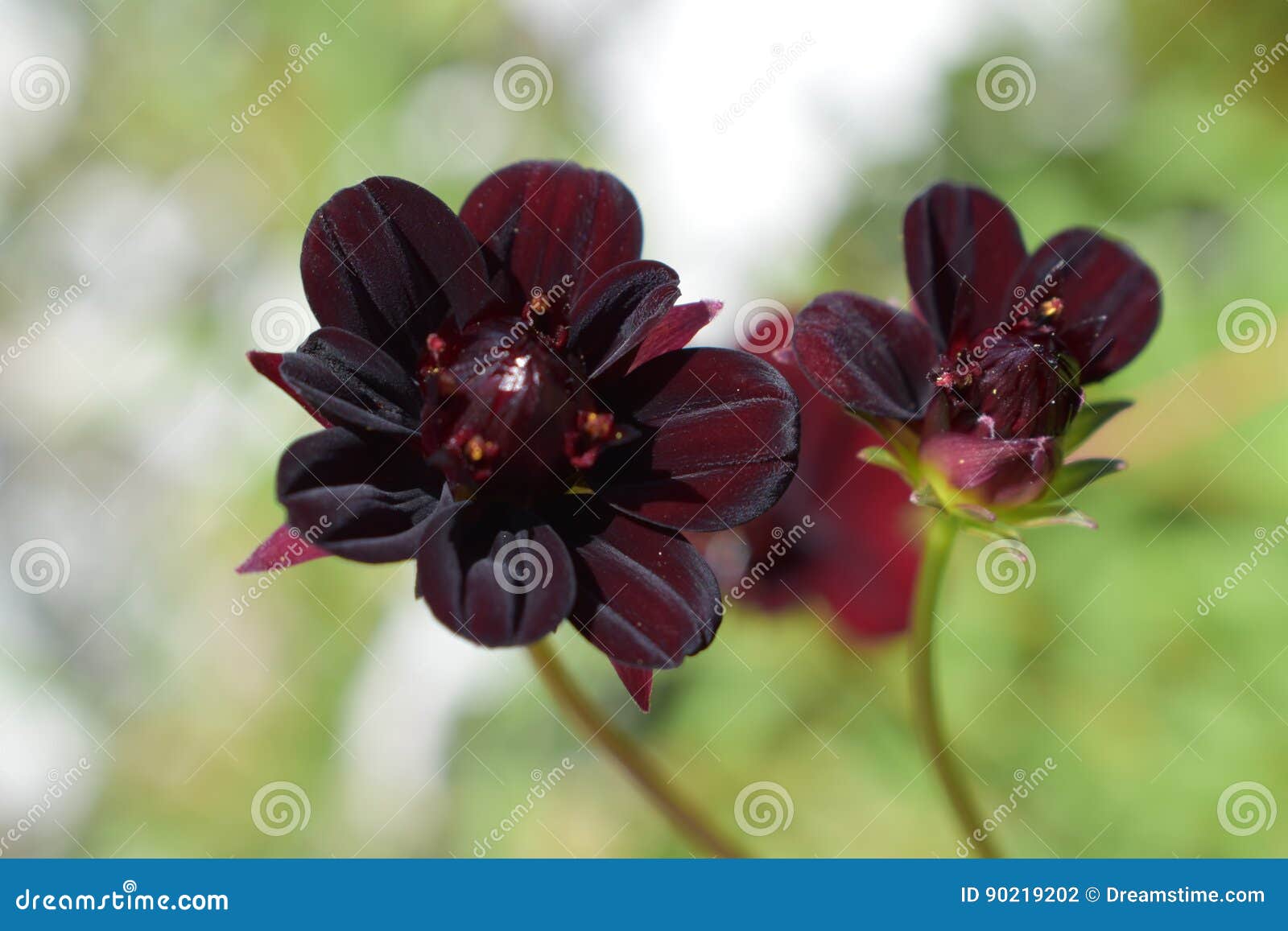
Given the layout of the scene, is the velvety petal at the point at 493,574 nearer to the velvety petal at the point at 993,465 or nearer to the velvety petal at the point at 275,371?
the velvety petal at the point at 275,371

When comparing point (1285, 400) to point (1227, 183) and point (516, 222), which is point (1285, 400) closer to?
point (1227, 183)

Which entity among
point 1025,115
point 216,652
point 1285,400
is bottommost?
point 216,652

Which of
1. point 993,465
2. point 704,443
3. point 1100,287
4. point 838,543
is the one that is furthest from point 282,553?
point 838,543

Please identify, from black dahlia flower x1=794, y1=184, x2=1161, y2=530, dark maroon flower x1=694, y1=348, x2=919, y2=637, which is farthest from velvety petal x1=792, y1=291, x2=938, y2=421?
dark maroon flower x1=694, y1=348, x2=919, y2=637

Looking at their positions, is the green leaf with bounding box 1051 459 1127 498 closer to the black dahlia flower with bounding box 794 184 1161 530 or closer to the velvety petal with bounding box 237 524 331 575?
the black dahlia flower with bounding box 794 184 1161 530

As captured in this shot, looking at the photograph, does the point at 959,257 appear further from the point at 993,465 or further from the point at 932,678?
the point at 932,678

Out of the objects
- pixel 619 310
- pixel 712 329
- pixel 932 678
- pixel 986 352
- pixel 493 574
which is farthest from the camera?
pixel 712 329

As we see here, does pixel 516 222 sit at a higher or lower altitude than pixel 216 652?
higher

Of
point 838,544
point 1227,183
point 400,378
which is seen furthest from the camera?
point 1227,183

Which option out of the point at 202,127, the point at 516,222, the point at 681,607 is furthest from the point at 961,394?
the point at 202,127
